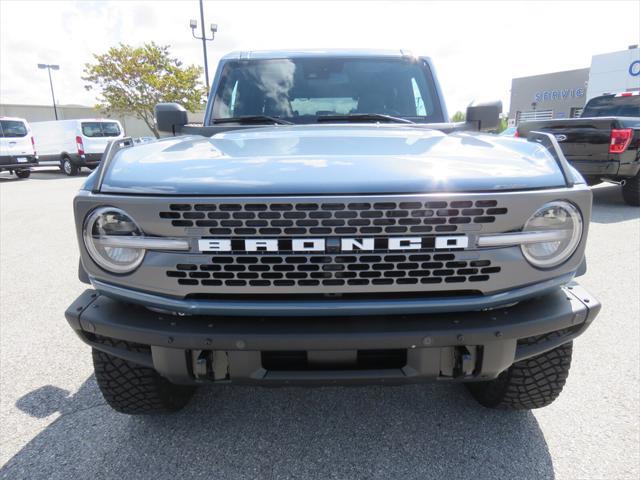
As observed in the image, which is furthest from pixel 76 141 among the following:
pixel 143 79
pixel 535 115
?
pixel 535 115

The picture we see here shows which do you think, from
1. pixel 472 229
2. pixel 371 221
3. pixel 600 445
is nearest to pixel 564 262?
pixel 472 229

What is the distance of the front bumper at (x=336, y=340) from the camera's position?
158 cm

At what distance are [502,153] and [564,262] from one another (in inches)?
19.7

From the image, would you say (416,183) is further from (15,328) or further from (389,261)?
(15,328)

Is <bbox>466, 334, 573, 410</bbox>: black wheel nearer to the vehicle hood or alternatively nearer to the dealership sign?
the vehicle hood

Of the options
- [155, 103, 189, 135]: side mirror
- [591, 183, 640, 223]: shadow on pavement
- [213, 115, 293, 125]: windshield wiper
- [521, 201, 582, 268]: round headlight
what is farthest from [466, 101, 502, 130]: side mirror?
[591, 183, 640, 223]: shadow on pavement

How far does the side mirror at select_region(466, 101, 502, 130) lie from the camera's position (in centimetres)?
304

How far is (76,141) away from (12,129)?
1.90 metres

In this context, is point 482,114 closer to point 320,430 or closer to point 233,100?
point 233,100

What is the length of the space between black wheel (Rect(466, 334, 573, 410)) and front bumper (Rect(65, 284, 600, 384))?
303mm

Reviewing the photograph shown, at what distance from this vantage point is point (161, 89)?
85.9ft

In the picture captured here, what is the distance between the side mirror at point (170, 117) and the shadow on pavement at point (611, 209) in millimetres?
5536

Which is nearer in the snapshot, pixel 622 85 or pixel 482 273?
pixel 482 273

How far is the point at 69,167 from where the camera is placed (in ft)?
55.6
